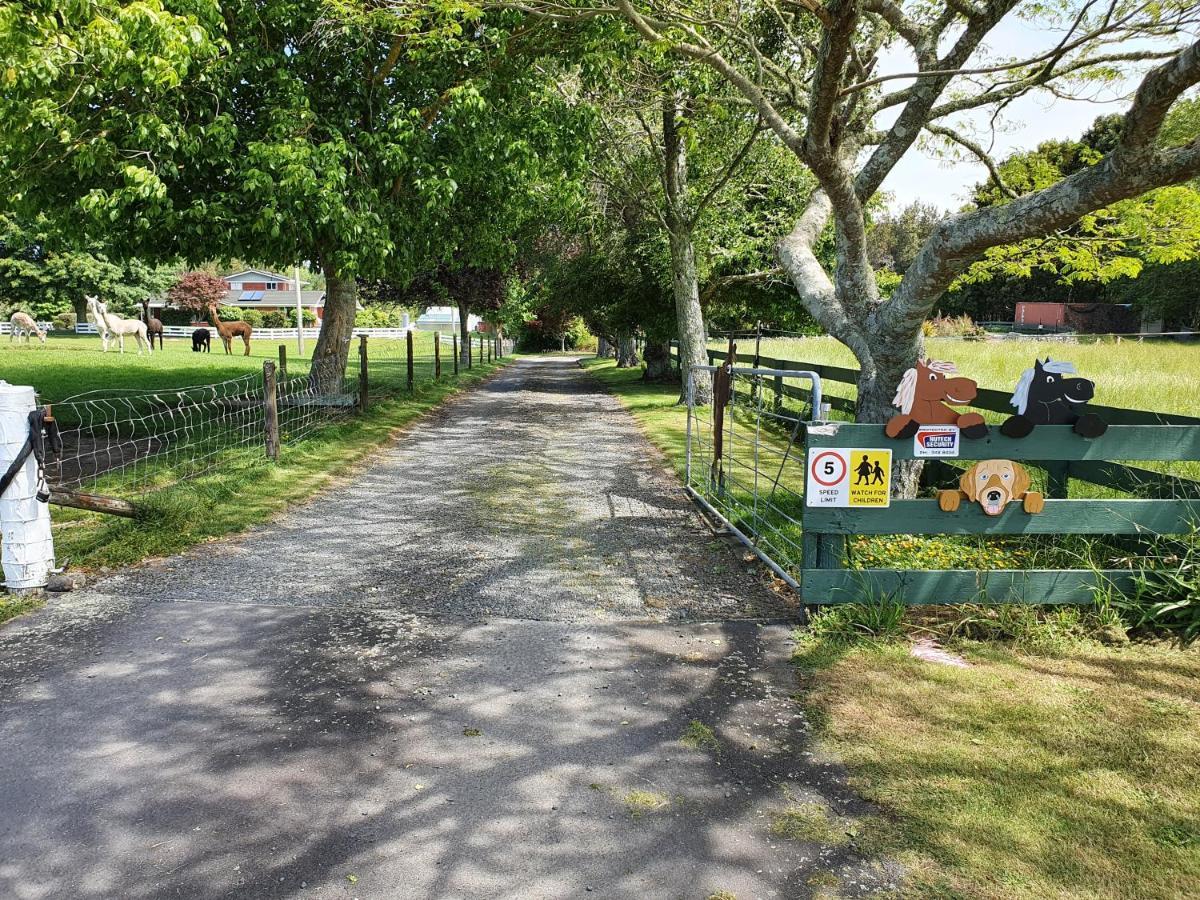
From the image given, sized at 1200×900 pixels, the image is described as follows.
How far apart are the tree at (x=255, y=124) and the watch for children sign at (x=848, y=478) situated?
8.19 meters

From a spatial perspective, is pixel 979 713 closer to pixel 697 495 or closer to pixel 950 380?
pixel 950 380

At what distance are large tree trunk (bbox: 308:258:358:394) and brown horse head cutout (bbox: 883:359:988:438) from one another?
12605mm

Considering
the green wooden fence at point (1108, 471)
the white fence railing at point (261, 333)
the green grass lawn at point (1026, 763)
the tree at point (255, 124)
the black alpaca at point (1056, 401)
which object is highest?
the tree at point (255, 124)

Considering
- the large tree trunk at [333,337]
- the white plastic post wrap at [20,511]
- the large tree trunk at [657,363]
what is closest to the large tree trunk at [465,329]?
the large tree trunk at [657,363]

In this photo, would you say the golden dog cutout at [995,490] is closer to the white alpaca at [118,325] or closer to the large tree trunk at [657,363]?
the large tree trunk at [657,363]

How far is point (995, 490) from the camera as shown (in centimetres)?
527

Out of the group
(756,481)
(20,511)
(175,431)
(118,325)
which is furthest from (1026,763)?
(118,325)

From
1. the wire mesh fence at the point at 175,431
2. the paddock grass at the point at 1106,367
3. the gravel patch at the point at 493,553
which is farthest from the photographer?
the paddock grass at the point at 1106,367

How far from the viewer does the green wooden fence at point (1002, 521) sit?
17.3ft

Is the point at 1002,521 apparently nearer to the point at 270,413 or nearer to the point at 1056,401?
the point at 1056,401

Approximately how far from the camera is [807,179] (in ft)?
69.3

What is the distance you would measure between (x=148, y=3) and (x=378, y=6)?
12.8 feet

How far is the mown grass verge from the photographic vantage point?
302 cm

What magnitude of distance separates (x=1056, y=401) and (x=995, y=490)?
0.69 m
